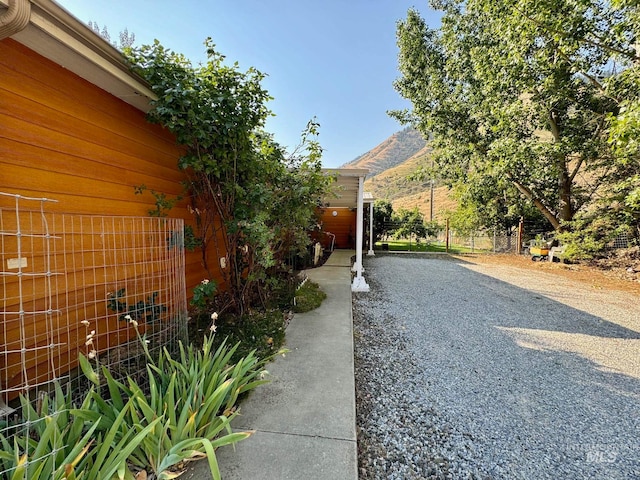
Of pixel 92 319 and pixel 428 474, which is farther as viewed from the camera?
pixel 92 319

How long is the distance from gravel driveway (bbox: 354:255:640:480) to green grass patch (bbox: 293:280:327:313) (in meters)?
0.65

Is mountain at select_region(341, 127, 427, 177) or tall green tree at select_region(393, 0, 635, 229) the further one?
mountain at select_region(341, 127, 427, 177)

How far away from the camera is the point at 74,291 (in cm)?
234

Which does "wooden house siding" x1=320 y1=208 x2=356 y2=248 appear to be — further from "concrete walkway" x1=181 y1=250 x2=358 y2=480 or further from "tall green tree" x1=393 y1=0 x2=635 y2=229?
"concrete walkway" x1=181 y1=250 x2=358 y2=480

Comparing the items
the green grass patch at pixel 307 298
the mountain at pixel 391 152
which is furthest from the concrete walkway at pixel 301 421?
the mountain at pixel 391 152

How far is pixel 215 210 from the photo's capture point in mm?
3475

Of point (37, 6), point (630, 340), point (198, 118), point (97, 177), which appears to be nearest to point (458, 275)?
point (630, 340)

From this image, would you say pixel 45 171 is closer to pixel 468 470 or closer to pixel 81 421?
pixel 81 421

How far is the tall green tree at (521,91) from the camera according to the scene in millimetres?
6552

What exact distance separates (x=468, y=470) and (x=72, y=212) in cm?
347

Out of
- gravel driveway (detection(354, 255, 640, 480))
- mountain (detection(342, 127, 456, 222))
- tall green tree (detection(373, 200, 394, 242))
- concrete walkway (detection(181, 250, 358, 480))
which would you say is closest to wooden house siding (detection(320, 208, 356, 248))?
tall green tree (detection(373, 200, 394, 242))

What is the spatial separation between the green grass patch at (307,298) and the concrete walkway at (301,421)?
93cm

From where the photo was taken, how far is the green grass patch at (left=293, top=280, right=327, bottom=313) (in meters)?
4.30

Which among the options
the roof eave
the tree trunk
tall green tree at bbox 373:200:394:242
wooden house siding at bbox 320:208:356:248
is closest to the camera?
the roof eave
